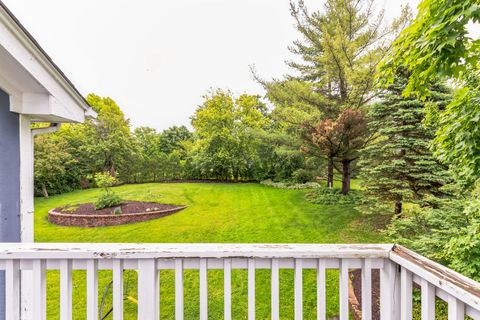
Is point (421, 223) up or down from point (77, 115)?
down

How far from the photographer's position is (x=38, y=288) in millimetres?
1117

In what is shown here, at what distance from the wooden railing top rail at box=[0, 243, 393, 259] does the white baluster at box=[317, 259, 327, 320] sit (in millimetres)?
58

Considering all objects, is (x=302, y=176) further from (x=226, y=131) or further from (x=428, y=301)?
(x=428, y=301)

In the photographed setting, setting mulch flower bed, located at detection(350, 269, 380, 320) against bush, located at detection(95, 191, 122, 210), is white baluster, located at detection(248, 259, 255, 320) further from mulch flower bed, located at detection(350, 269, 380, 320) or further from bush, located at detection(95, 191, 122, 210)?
bush, located at detection(95, 191, 122, 210)

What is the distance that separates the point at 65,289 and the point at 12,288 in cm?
24

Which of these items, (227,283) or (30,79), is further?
(30,79)

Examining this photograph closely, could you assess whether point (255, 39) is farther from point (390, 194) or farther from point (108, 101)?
point (108, 101)

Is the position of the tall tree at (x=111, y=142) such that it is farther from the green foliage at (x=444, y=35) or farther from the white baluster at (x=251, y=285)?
the green foliage at (x=444, y=35)

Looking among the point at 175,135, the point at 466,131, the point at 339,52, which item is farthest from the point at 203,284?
the point at 175,135

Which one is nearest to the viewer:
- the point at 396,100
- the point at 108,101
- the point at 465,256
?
the point at 465,256

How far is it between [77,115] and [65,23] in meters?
7.60

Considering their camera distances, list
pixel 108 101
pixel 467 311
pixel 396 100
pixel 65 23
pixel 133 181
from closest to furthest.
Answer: pixel 467 311, pixel 396 100, pixel 65 23, pixel 133 181, pixel 108 101

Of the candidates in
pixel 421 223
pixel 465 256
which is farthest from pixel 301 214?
pixel 465 256

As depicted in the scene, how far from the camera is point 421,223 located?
453 cm
